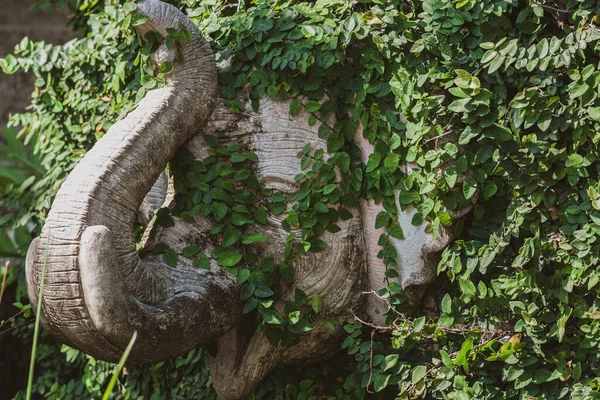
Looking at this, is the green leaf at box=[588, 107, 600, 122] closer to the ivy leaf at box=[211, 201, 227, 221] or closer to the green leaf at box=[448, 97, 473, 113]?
the green leaf at box=[448, 97, 473, 113]

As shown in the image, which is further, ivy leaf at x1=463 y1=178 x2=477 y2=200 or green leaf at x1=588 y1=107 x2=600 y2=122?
ivy leaf at x1=463 y1=178 x2=477 y2=200

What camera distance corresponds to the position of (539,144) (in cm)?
285

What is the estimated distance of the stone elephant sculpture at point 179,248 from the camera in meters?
2.55

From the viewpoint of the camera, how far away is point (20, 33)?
6.71 m

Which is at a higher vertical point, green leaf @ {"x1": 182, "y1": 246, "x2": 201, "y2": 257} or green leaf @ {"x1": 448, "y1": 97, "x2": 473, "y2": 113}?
green leaf @ {"x1": 448, "y1": 97, "x2": 473, "y2": 113}

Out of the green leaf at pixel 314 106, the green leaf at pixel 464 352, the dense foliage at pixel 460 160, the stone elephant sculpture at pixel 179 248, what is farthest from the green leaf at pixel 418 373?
the green leaf at pixel 314 106

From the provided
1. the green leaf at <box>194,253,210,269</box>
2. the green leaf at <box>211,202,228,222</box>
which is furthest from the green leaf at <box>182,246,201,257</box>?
the green leaf at <box>211,202,228,222</box>

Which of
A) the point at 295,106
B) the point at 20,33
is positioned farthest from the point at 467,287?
the point at 20,33

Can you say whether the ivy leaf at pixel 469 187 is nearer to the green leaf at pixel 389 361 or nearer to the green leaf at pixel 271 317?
the green leaf at pixel 389 361

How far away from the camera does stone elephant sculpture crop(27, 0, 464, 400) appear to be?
2.55 meters

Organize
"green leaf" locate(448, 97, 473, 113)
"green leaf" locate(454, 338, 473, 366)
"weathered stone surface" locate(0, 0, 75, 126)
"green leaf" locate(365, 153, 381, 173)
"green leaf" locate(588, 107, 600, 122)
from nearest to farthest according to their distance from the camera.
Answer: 1. "green leaf" locate(588, 107, 600, 122)
2. "green leaf" locate(448, 97, 473, 113)
3. "green leaf" locate(454, 338, 473, 366)
4. "green leaf" locate(365, 153, 381, 173)
5. "weathered stone surface" locate(0, 0, 75, 126)

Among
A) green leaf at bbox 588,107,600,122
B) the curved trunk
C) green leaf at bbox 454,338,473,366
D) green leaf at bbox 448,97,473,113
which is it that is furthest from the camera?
green leaf at bbox 454,338,473,366

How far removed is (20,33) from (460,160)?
462 centimetres

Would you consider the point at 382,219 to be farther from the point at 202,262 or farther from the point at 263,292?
the point at 202,262
